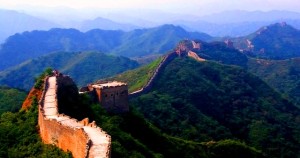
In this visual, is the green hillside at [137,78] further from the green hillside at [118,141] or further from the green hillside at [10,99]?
the green hillside at [118,141]

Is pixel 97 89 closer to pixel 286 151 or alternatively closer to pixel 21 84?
pixel 286 151

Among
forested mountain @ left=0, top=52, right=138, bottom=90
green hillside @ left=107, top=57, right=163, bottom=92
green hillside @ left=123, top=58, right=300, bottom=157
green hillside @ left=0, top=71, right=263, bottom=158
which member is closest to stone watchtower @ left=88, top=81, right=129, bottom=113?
green hillside @ left=0, top=71, right=263, bottom=158

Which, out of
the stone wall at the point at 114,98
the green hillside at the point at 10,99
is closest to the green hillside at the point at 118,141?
the stone wall at the point at 114,98

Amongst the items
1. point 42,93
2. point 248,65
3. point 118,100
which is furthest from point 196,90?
point 248,65

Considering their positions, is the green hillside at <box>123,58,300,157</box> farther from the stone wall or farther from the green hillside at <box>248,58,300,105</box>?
the green hillside at <box>248,58,300,105</box>

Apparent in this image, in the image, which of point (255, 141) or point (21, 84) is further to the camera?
point (21, 84)
